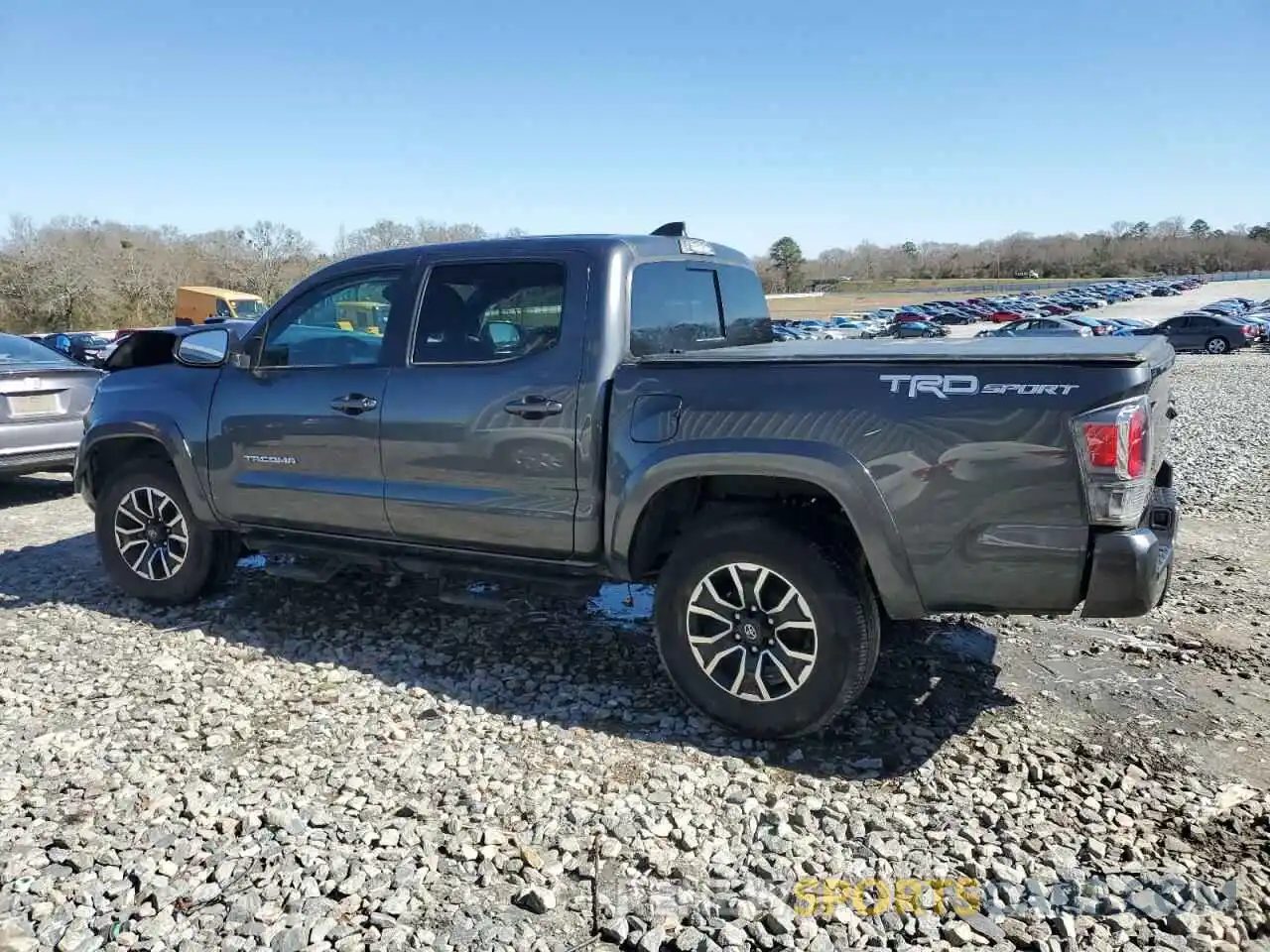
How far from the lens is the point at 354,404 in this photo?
4.50m

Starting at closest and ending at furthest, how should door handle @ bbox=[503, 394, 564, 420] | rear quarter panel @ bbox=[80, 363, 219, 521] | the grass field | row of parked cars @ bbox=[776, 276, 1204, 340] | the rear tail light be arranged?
the rear tail light < door handle @ bbox=[503, 394, 564, 420] < rear quarter panel @ bbox=[80, 363, 219, 521] < row of parked cars @ bbox=[776, 276, 1204, 340] < the grass field

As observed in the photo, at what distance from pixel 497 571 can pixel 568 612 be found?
3.42ft

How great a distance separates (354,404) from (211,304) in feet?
140

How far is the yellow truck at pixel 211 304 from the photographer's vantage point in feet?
135

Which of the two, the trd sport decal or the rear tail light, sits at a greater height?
the trd sport decal

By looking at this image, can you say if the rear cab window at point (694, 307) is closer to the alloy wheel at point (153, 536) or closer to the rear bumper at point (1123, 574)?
the rear bumper at point (1123, 574)

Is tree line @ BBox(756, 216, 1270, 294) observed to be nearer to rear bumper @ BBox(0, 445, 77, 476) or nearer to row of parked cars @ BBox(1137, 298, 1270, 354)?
row of parked cars @ BBox(1137, 298, 1270, 354)

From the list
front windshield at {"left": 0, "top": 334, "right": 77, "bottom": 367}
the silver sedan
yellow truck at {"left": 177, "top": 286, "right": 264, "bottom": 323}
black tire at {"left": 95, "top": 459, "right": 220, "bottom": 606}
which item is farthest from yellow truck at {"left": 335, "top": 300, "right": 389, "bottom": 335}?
yellow truck at {"left": 177, "top": 286, "right": 264, "bottom": 323}

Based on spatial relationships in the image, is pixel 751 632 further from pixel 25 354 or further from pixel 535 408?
pixel 25 354

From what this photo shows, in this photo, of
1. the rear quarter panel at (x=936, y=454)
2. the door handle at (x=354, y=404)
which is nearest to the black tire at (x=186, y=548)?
the door handle at (x=354, y=404)

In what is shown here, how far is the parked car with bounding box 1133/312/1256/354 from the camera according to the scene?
109ft

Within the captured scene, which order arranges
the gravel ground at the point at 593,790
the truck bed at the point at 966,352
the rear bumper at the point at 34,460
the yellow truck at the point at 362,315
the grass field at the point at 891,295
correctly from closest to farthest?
the gravel ground at the point at 593,790 < the truck bed at the point at 966,352 < the yellow truck at the point at 362,315 < the rear bumper at the point at 34,460 < the grass field at the point at 891,295

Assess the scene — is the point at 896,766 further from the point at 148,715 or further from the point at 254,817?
the point at 148,715

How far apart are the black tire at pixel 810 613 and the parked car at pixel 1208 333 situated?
3492cm
